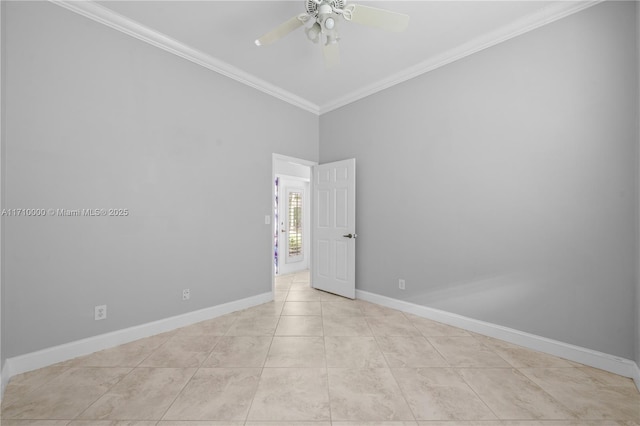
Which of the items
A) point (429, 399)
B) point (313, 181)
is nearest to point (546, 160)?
point (429, 399)

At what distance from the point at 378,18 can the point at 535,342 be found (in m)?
3.12

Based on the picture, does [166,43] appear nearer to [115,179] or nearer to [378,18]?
[115,179]

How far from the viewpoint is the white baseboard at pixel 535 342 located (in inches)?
75.8

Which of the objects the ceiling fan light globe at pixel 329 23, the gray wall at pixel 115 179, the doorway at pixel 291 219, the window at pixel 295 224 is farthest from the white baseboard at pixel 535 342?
the ceiling fan light globe at pixel 329 23

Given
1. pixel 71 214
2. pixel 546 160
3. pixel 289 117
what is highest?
pixel 289 117

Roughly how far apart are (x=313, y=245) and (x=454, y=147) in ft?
8.26

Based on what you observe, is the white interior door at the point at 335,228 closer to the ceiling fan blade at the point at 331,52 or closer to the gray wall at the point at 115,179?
the gray wall at the point at 115,179

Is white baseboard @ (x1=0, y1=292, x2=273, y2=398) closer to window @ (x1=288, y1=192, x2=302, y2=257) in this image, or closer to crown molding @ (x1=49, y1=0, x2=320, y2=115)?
window @ (x1=288, y1=192, x2=302, y2=257)

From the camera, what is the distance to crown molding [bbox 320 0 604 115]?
214cm

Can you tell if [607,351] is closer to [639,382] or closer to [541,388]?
[639,382]

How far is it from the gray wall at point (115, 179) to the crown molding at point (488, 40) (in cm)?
184

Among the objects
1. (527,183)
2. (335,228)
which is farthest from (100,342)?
(527,183)

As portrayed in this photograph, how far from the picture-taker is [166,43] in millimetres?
2641

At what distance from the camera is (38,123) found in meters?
2.01
